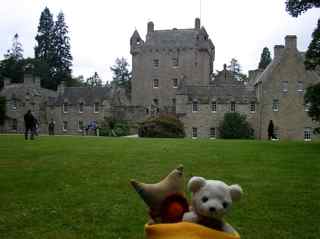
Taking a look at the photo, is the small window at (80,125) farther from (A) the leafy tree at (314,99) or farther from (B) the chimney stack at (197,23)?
(A) the leafy tree at (314,99)

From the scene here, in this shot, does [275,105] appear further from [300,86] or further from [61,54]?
[61,54]

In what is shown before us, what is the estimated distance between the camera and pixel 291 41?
5588cm

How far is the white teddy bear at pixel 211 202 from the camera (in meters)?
5.34

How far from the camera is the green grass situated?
28.9ft

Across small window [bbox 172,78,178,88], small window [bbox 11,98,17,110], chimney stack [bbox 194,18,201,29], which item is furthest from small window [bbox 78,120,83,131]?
chimney stack [bbox 194,18,201,29]

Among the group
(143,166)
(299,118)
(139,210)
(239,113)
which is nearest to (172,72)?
(239,113)

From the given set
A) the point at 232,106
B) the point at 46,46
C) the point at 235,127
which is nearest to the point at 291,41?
the point at 232,106

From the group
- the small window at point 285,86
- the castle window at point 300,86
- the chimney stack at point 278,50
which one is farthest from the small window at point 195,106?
the castle window at point 300,86

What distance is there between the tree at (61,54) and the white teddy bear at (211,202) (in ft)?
265

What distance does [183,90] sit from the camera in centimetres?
6041

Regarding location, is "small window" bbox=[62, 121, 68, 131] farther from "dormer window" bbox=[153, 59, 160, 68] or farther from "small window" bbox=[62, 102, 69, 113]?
"dormer window" bbox=[153, 59, 160, 68]

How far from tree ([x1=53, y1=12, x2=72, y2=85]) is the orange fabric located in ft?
266

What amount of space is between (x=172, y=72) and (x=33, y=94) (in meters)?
20.7

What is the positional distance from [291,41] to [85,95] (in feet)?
95.9
